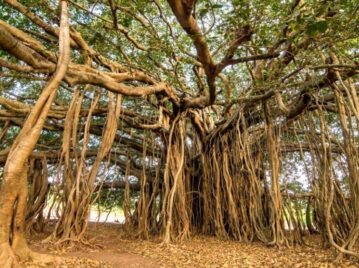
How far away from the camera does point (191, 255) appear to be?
2836mm

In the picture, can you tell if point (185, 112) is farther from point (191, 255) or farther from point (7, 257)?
point (7, 257)

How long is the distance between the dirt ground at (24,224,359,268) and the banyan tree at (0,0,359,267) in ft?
0.53

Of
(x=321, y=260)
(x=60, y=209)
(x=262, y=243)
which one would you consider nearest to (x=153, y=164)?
(x=60, y=209)

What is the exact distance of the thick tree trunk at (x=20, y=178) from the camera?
75.3 inches

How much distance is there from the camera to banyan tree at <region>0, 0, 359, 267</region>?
2268 millimetres

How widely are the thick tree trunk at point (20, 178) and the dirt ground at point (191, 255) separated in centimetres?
16

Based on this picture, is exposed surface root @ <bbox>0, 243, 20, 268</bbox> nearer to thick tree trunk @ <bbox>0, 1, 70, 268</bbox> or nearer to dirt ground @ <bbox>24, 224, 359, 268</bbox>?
thick tree trunk @ <bbox>0, 1, 70, 268</bbox>

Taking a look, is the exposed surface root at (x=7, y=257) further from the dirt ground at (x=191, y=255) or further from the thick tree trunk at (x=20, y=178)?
the dirt ground at (x=191, y=255)

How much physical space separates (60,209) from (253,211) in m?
1.99

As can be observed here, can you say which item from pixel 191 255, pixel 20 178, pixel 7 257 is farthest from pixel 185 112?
pixel 7 257

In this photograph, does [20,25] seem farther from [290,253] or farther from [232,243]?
[290,253]

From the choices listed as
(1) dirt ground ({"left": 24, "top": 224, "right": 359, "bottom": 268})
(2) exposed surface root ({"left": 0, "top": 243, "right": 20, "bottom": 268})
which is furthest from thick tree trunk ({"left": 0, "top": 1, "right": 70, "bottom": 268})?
(1) dirt ground ({"left": 24, "top": 224, "right": 359, "bottom": 268})

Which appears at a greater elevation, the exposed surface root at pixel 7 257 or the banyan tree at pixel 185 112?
the banyan tree at pixel 185 112

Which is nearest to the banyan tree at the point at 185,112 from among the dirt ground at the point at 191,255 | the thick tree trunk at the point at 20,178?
the thick tree trunk at the point at 20,178
